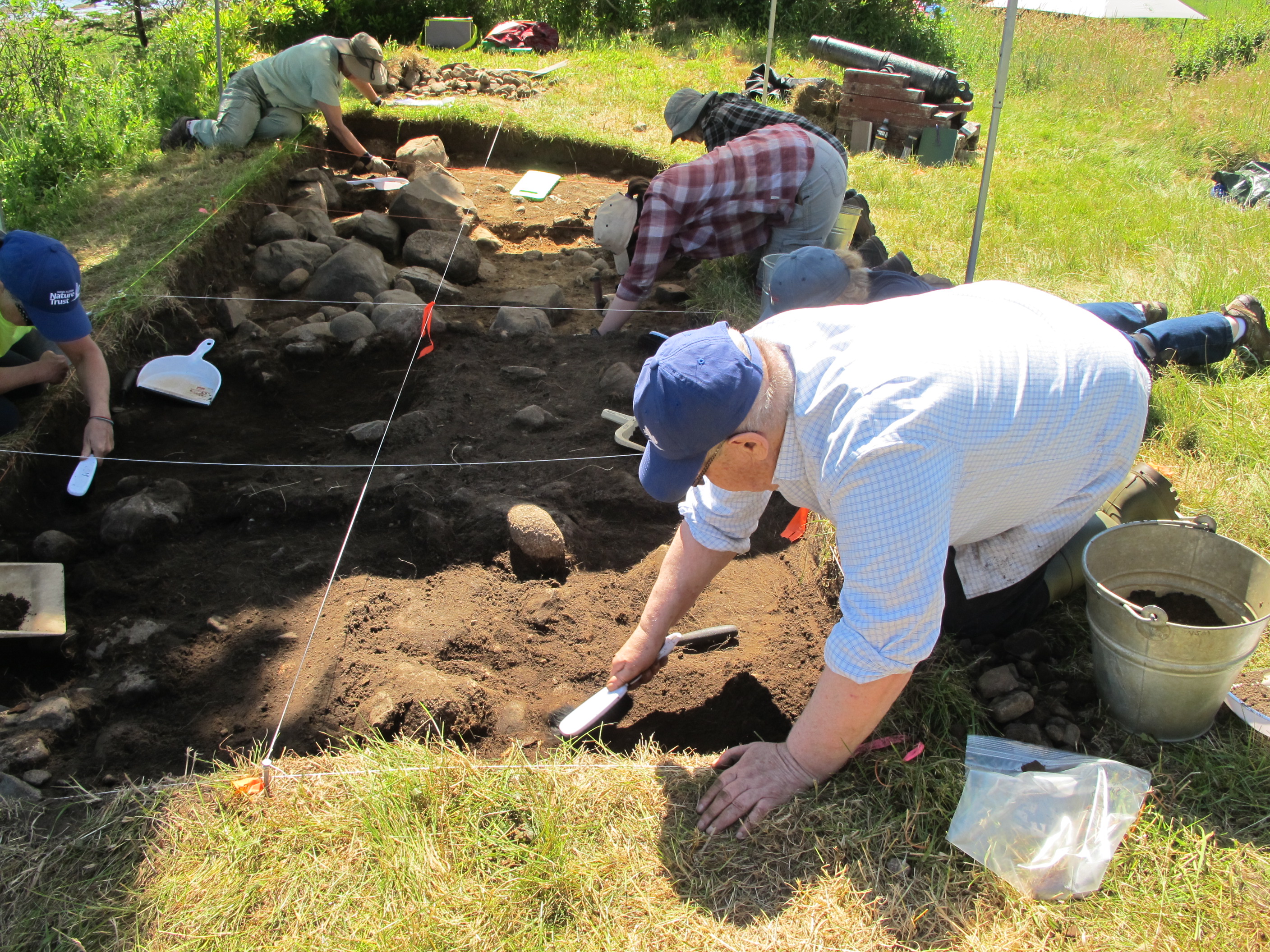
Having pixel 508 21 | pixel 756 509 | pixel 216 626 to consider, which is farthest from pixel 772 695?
pixel 508 21

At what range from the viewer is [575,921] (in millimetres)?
1856

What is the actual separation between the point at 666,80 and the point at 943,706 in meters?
9.39

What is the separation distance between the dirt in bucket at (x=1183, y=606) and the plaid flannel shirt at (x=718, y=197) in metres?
2.97

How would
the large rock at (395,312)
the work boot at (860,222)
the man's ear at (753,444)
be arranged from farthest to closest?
1. the work boot at (860,222)
2. the large rock at (395,312)
3. the man's ear at (753,444)

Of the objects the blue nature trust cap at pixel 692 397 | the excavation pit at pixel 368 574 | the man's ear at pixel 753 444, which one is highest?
the blue nature trust cap at pixel 692 397

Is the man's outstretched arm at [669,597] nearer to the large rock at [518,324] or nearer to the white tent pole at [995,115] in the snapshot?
the white tent pole at [995,115]

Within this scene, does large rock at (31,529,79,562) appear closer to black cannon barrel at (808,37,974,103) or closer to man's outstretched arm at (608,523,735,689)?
man's outstretched arm at (608,523,735,689)

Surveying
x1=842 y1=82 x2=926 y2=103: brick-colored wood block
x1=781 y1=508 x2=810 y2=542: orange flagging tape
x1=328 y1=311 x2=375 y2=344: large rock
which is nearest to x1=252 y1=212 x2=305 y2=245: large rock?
x1=328 y1=311 x2=375 y2=344: large rock

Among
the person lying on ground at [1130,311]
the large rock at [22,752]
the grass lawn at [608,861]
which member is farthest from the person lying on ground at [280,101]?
the grass lawn at [608,861]

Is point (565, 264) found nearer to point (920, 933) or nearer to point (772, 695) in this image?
point (772, 695)

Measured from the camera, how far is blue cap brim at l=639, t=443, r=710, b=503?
175 cm

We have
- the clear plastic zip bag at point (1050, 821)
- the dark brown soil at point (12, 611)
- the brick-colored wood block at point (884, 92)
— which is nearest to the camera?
the clear plastic zip bag at point (1050, 821)

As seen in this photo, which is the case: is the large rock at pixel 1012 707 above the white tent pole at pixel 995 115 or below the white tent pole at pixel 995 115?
below

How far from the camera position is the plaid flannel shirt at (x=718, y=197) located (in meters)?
4.46
